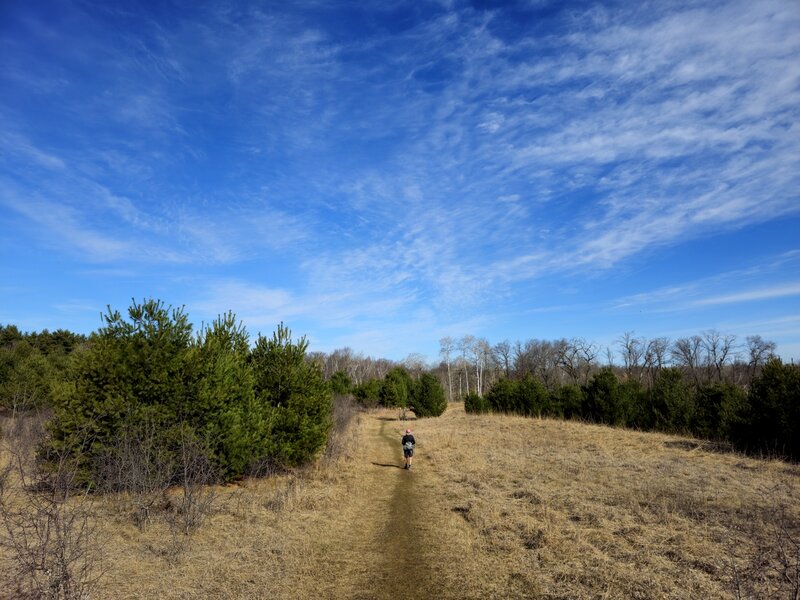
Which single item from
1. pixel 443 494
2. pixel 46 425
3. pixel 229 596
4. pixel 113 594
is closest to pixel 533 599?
pixel 229 596

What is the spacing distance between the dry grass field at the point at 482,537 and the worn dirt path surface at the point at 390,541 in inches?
1.7

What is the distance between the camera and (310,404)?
1744 centimetres

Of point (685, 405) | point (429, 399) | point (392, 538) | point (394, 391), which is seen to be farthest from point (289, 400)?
point (394, 391)

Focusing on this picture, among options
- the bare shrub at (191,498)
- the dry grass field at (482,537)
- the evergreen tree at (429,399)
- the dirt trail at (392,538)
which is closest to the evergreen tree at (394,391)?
the evergreen tree at (429,399)

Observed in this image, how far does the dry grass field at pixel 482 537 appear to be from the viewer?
279 inches

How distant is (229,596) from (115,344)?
8.73m

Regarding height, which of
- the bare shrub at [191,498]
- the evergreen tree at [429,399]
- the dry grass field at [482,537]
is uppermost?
the evergreen tree at [429,399]

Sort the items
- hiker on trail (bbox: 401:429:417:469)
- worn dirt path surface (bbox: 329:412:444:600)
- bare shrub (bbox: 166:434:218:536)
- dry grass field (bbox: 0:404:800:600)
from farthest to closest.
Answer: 1. hiker on trail (bbox: 401:429:417:469)
2. bare shrub (bbox: 166:434:218:536)
3. worn dirt path surface (bbox: 329:412:444:600)
4. dry grass field (bbox: 0:404:800:600)

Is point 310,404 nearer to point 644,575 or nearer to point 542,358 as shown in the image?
point 644,575

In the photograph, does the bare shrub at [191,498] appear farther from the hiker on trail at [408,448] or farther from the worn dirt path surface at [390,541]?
the hiker on trail at [408,448]

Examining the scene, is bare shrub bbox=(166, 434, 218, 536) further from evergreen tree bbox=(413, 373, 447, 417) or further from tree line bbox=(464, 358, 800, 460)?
evergreen tree bbox=(413, 373, 447, 417)

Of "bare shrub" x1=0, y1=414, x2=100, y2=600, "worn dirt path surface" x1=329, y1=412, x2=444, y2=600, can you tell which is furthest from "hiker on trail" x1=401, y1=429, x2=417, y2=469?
"bare shrub" x1=0, y1=414, x2=100, y2=600

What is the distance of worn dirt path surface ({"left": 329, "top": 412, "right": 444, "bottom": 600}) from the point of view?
7.44 metres

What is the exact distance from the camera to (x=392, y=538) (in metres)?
10.1
